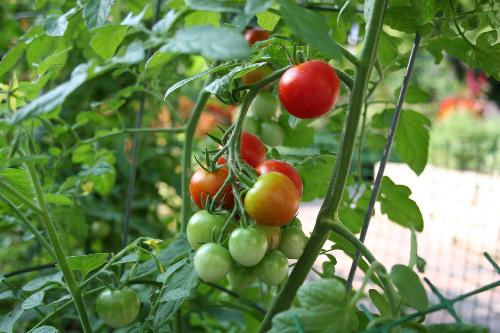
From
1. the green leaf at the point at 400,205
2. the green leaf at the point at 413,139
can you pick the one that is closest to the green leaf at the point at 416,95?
the green leaf at the point at 413,139

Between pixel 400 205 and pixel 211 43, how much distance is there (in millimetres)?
587

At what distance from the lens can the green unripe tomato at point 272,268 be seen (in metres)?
0.58

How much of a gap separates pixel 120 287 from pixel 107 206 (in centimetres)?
109

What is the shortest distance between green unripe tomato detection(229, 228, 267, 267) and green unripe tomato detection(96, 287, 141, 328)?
8.2 inches

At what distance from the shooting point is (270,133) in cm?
92

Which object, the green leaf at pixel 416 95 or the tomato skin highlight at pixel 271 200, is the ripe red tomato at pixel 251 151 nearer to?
the tomato skin highlight at pixel 271 200

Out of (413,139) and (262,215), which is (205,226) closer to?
(262,215)

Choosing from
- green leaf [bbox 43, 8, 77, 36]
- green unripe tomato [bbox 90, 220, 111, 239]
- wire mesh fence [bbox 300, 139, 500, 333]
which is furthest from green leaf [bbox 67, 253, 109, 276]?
wire mesh fence [bbox 300, 139, 500, 333]

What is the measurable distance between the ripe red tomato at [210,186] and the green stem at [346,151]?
10 centimetres

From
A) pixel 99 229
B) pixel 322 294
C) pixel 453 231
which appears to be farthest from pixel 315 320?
pixel 453 231

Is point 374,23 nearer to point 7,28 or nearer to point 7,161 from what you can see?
point 7,161

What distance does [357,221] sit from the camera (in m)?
0.94

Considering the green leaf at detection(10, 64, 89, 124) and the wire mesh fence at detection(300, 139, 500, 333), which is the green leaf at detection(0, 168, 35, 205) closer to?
the green leaf at detection(10, 64, 89, 124)

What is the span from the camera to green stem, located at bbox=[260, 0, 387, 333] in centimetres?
58
